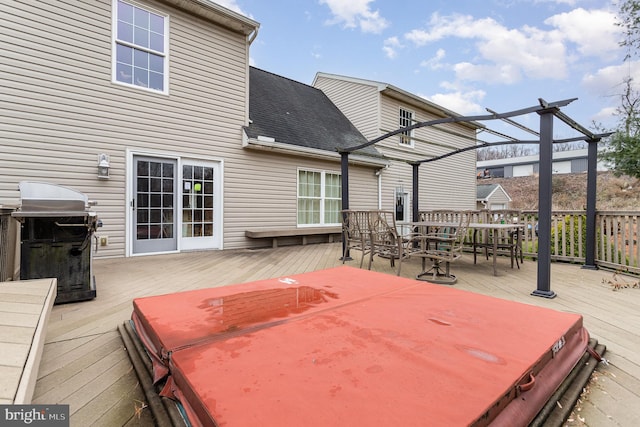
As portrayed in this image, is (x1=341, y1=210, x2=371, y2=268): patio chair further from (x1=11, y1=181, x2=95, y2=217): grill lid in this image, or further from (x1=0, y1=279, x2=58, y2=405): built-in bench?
(x1=0, y1=279, x2=58, y2=405): built-in bench

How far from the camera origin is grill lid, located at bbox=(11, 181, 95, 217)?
99.2 inches

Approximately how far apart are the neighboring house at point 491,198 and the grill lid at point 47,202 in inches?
714

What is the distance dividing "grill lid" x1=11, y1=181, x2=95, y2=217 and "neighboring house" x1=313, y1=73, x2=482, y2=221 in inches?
252

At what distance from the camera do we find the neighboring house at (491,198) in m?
17.2

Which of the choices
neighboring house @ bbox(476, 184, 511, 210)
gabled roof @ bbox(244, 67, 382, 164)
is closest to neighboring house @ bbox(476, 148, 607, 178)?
neighboring house @ bbox(476, 184, 511, 210)

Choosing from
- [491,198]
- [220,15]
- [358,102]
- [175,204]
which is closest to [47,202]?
[175,204]

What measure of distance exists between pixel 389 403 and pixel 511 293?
2.80 metres

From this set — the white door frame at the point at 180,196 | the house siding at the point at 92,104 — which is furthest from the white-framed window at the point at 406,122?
the white door frame at the point at 180,196

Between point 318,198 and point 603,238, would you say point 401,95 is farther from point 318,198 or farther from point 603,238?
point 603,238

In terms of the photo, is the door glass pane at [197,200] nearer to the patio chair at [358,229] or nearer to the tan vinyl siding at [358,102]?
the patio chair at [358,229]

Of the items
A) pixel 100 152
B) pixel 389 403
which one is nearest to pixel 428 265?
pixel 389 403

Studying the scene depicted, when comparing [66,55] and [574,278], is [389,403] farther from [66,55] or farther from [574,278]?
[66,55]

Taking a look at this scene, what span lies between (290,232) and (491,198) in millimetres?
15865

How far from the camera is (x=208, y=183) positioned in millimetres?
5867
